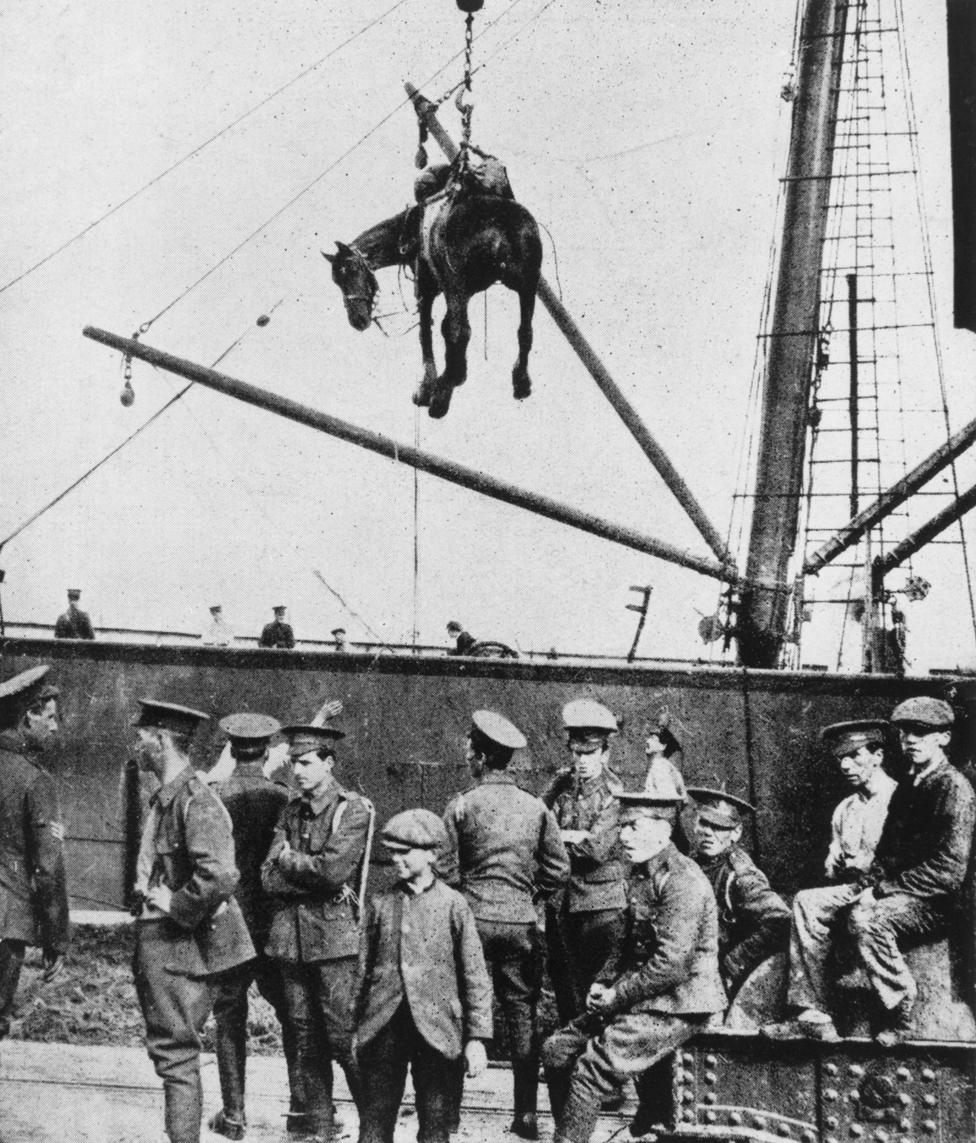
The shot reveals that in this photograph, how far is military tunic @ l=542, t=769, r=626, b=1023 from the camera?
606 cm

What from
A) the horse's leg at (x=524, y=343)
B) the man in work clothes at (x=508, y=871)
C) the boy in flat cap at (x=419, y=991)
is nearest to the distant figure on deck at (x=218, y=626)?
the horse's leg at (x=524, y=343)

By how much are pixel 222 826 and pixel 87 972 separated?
11.7 ft

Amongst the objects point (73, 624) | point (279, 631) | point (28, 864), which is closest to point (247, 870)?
point (28, 864)

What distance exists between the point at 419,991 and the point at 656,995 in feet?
2.88

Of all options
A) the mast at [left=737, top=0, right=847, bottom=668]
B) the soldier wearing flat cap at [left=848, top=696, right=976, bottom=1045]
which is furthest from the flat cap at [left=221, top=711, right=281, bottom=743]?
the mast at [left=737, top=0, right=847, bottom=668]

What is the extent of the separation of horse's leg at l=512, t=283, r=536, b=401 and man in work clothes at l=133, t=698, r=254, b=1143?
4.42m

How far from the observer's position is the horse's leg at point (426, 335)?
332 inches

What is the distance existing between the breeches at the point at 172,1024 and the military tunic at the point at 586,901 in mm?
1995

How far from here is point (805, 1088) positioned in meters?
4.64

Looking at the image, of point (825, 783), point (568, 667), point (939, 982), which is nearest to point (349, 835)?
point (939, 982)

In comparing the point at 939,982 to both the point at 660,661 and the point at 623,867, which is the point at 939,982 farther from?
the point at 660,661

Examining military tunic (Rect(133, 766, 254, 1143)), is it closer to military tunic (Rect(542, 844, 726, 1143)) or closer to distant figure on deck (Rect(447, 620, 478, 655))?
military tunic (Rect(542, 844, 726, 1143))

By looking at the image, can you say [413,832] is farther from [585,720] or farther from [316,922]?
[585,720]

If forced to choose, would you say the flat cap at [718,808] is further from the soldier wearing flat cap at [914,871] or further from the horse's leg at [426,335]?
the horse's leg at [426,335]
